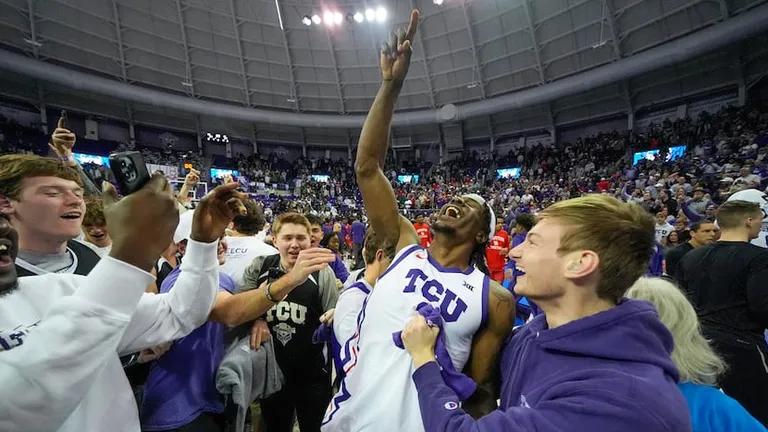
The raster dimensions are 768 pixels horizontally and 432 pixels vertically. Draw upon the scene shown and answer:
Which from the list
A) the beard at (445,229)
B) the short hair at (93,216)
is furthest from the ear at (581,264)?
the short hair at (93,216)

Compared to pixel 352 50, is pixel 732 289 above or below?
below

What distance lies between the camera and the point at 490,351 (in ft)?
5.90

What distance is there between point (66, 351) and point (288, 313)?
186 centimetres

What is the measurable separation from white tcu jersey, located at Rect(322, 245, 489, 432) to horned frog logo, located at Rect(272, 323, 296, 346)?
0.68 m

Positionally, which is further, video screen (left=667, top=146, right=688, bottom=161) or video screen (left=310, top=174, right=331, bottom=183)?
video screen (left=310, top=174, right=331, bottom=183)

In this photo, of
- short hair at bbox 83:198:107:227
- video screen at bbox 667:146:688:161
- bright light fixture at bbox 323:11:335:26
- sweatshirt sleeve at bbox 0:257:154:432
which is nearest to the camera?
sweatshirt sleeve at bbox 0:257:154:432

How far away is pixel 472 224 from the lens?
2.20 m

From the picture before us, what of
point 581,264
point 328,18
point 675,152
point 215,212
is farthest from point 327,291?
point 328,18

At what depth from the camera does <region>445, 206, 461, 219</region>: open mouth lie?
7.34 ft

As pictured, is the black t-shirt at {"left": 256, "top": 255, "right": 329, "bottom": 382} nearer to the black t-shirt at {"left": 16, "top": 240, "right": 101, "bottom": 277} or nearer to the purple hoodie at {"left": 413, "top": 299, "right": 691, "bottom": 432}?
the black t-shirt at {"left": 16, "top": 240, "right": 101, "bottom": 277}

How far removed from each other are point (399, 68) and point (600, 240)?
1.43 meters

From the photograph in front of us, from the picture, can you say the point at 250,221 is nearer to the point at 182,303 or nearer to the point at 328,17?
the point at 182,303

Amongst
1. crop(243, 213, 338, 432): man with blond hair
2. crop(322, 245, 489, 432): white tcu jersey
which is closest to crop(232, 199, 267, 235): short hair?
crop(243, 213, 338, 432): man with blond hair

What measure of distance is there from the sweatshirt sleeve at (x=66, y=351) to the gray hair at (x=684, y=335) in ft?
5.63
